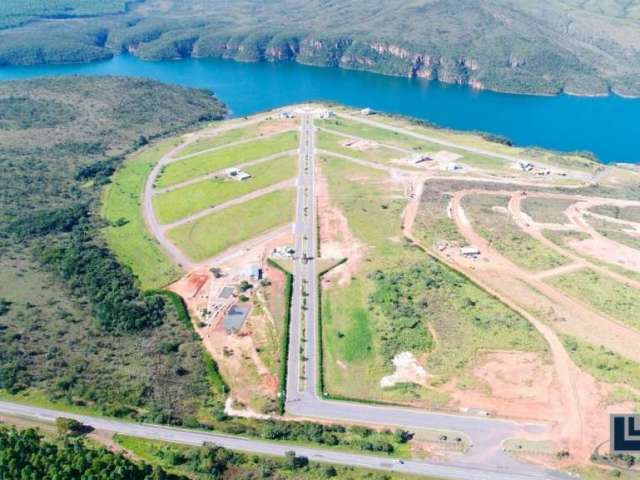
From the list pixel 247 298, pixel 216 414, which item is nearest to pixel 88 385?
pixel 216 414

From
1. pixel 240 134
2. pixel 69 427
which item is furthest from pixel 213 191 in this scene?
pixel 69 427

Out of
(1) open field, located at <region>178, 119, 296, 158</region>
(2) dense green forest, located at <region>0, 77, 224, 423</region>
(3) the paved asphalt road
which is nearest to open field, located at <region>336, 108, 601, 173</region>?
(1) open field, located at <region>178, 119, 296, 158</region>

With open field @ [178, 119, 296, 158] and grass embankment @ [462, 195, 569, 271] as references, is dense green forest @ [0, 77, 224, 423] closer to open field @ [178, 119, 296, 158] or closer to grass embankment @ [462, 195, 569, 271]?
open field @ [178, 119, 296, 158]

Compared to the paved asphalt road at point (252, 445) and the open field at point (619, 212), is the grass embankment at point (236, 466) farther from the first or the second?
the open field at point (619, 212)

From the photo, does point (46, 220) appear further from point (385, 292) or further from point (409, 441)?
point (409, 441)

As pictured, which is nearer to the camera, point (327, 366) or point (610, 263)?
point (327, 366)

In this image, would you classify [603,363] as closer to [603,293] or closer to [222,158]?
[603,293]
